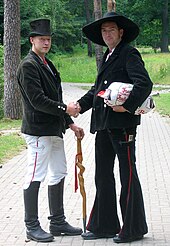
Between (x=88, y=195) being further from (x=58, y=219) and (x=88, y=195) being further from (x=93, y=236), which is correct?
(x=93, y=236)

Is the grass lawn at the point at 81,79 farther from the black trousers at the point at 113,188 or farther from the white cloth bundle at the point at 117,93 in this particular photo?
the white cloth bundle at the point at 117,93

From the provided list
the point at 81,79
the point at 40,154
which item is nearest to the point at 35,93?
the point at 40,154

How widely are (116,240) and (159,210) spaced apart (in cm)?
151

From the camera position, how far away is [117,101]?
5.82 meters

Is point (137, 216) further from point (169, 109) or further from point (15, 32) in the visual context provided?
point (169, 109)

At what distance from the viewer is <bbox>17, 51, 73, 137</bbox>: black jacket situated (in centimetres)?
595

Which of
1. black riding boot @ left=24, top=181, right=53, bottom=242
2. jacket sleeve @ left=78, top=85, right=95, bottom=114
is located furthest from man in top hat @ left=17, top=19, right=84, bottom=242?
jacket sleeve @ left=78, top=85, right=95, bottom=114

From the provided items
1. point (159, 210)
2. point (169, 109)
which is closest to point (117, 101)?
point (159, 210)

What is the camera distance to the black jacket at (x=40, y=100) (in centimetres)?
595

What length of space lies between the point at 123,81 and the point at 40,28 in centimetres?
96

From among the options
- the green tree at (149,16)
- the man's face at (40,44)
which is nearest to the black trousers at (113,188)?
the man's face at (40,44)

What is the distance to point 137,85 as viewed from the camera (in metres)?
5.75

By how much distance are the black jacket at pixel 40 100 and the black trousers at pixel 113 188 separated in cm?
44

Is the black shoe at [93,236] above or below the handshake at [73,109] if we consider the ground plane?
below
